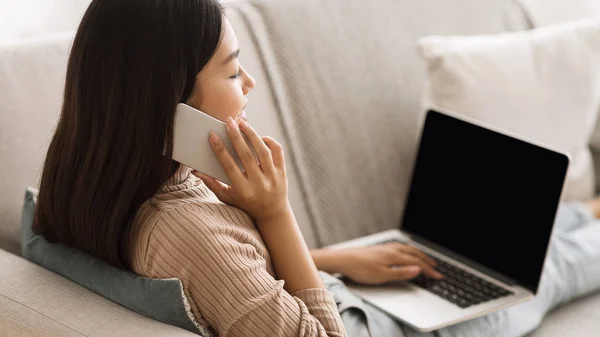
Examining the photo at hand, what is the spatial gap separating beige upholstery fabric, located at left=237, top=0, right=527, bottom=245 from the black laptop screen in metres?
0.11

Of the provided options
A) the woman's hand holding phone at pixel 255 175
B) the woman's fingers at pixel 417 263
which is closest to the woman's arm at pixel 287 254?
the woman's hand holding phone at pixel 255 175

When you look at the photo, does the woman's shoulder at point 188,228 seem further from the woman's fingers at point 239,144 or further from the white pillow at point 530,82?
the white pillow at point 530,82

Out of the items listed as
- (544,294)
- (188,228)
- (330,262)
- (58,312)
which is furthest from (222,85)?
(544,294)

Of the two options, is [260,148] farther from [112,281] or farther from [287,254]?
[112,281]

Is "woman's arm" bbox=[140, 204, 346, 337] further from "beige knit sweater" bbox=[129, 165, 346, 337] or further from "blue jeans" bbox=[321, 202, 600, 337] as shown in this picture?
"blue jeans" bbox=[321, 202, 600, 337]

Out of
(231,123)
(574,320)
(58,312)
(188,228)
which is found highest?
(231,123)

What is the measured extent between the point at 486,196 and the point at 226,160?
669mm

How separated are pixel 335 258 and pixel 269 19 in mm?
558

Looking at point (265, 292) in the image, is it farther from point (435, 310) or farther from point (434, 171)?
point (434, 171)

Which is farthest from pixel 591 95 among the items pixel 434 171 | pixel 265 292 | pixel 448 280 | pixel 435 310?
pixel 265 292

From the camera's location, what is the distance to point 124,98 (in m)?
1.03

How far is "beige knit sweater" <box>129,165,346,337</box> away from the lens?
1.02 meters

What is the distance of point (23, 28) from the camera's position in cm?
168

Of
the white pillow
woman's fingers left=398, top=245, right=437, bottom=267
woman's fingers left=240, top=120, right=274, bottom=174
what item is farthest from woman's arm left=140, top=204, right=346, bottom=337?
the white pillow
